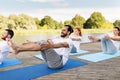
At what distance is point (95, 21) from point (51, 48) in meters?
26.6

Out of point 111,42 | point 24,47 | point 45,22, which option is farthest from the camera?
point 45,22

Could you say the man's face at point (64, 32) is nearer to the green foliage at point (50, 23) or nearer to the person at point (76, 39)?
the person at point (76, 39)

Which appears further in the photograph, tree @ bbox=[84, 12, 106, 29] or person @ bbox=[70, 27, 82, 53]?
tree @ bbox=[84, 12, 106, 29]

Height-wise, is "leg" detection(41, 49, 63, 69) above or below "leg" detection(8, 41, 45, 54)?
below

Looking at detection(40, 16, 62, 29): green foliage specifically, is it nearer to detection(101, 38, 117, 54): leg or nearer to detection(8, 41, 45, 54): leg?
detection(101, 38, 117, 54): leg

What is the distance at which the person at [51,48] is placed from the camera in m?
2.53

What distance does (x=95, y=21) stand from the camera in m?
28.7

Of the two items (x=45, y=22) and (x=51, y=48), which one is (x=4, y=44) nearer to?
(x=51, y=48)

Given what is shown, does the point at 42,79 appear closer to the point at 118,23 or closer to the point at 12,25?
Answer: the point at 12,25

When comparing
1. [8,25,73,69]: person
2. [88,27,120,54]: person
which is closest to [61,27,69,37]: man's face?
[8,25,73,69]: person

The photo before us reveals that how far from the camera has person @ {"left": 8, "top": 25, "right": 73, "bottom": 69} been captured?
253cm

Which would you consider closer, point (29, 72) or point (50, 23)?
point (29, 72)

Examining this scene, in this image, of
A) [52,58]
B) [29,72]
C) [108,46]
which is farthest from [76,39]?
Result: [29,72]

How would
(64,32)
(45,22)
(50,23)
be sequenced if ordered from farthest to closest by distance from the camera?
(45,22) < (50,23) < (64,32)
